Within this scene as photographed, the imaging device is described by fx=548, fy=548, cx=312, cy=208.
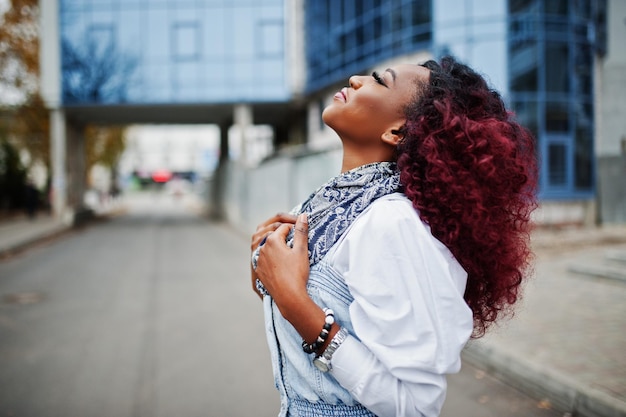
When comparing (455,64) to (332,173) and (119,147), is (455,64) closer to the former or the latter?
(332,173)

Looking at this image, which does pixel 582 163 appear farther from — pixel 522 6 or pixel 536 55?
pixel 522 6

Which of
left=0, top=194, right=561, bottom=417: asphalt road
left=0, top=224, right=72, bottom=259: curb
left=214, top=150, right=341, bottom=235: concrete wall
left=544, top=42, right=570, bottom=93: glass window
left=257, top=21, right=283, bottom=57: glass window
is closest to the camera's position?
left=0, top=194, right=561, bottom=417: asphalt road

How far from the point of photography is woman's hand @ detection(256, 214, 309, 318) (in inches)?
53.7

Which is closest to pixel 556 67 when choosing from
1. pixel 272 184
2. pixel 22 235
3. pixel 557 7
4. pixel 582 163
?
pixel 557 7

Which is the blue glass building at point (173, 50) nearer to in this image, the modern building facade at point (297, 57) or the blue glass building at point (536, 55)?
the modern building facade at point (297, 57)

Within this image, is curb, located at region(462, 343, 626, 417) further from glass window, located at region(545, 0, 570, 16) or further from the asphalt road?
glass window, located at region(545, 0, 570, 16)

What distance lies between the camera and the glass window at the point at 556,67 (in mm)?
18125

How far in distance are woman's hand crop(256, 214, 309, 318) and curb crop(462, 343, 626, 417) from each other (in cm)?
318

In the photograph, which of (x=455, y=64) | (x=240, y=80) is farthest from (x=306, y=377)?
(x=240, y=80)

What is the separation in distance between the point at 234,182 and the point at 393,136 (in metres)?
24.3

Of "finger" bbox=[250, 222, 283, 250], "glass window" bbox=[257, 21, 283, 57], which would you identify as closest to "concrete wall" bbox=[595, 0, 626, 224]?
"finger" bbox=[250, 222, 283, 250]

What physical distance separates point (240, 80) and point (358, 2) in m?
6.73

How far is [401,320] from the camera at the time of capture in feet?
4.09

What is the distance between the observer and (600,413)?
3734 millimetres
